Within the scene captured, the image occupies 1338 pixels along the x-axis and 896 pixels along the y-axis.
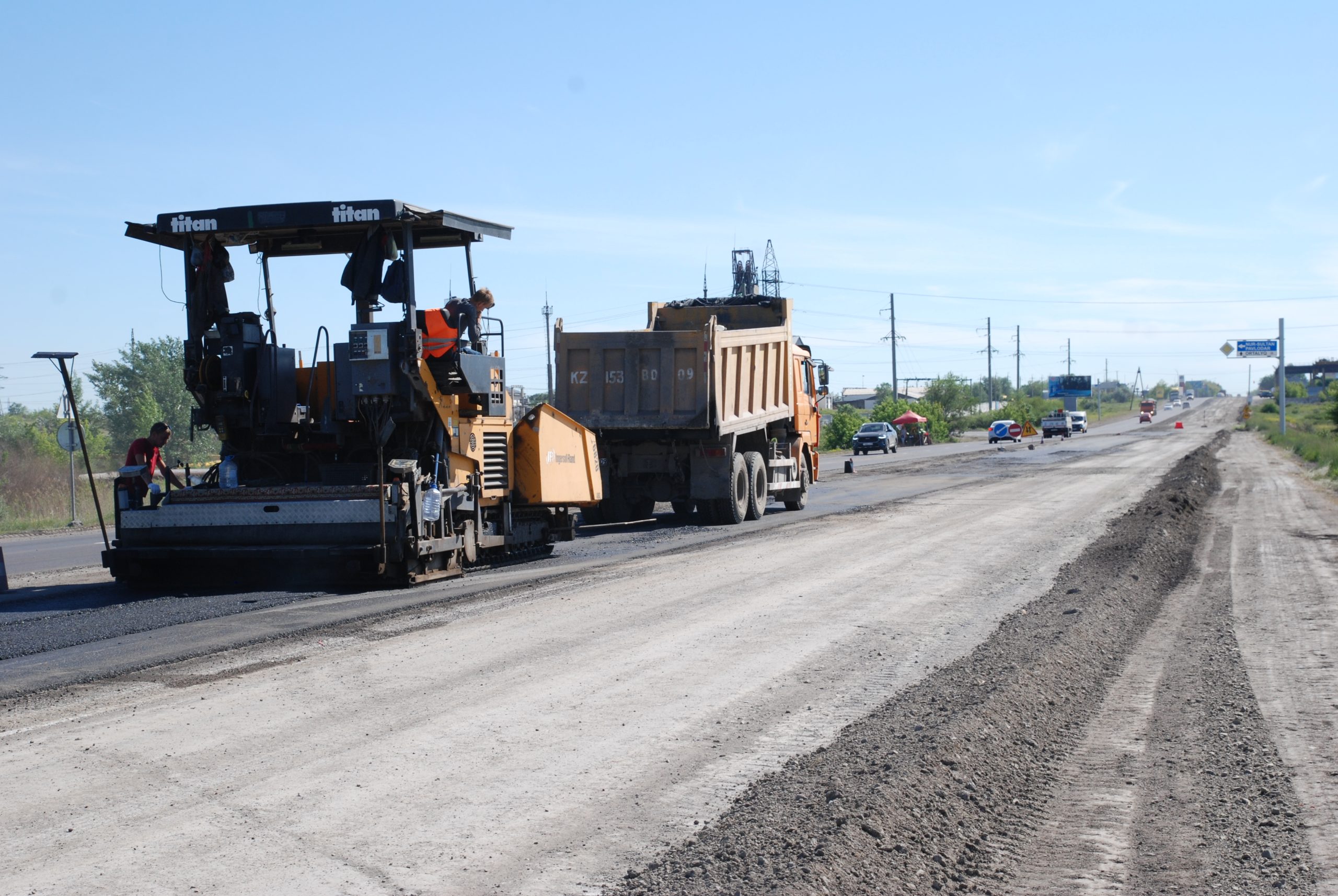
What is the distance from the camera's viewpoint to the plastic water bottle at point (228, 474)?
1126 centimetres

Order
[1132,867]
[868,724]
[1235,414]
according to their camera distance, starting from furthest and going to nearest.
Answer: [1235,414]
[868,724]
[1132,867]

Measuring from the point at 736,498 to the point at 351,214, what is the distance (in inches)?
333

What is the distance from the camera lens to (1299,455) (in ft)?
128

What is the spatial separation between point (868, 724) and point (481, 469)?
6.53 m

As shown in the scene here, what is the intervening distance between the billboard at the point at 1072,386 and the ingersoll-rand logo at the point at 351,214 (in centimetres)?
10731

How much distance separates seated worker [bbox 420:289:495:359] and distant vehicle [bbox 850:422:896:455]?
45972 millimetres

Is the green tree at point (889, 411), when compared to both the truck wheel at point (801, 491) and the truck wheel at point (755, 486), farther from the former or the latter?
the truck wheel at point (755, 486)

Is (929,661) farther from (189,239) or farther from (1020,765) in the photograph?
(189,239)

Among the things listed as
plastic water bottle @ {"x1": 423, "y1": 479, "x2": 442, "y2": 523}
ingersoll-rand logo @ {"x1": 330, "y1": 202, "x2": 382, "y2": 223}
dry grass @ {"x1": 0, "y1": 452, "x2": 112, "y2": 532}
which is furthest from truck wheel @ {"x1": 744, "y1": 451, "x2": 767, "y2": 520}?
dry grass @ {"x1": 0, "y1": 452, "x2": 112, "y2": 532}

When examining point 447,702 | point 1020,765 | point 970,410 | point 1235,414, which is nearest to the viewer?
point 1020,765

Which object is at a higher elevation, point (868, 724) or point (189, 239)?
point (189, 239)

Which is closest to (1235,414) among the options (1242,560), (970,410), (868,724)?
(970,410)

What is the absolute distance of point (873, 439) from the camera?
2228 inches

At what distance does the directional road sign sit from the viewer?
2948 inches
